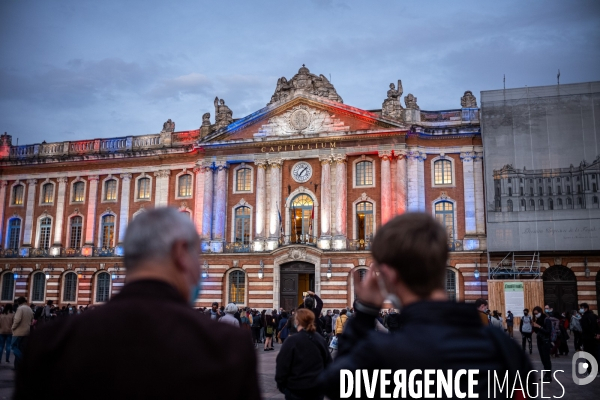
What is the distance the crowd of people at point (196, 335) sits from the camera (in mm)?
1964

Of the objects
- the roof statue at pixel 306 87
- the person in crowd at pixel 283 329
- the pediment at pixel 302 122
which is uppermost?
the roof statue at pixel 306 87

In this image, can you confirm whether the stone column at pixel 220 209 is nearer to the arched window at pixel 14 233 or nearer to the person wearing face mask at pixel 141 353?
the arched window at pixel 14 233

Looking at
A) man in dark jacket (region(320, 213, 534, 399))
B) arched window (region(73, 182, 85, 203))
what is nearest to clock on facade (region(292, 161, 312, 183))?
arched window (region(73, 182, 85, 203))

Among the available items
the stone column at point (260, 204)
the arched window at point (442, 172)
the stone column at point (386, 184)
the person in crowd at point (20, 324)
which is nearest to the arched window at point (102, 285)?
the stone column at point (260, 204)

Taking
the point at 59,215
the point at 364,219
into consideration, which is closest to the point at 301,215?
the point at 364,219

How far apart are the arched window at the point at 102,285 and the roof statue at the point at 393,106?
21.2 metres

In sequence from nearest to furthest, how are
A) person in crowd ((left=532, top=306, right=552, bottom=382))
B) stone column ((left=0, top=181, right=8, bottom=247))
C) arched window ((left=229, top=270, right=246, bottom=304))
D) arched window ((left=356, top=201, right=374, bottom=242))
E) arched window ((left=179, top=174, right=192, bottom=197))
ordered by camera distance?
person in crowd ((left=532, top=306, right=552, bottom=382)) < arched window ((left=356, top=201, right=374, bottom=242)) < arched window ((left=229, top=270, right=246, bottom=304)) < arched window ((left=179, top=174, right=192, bottom=197)) < stone column ((left=0, top=181, right=8, bottom=247))

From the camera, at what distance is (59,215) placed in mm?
40125

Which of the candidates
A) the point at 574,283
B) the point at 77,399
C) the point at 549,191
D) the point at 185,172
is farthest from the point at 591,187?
the point at 77,399

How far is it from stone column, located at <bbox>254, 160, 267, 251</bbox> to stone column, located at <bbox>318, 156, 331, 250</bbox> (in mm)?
3637

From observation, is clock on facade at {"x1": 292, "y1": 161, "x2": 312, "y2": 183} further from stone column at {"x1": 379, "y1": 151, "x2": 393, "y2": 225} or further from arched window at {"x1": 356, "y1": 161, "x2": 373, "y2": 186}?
stone column at {"x1": 379, "y1": 151, "x2": 393, "y2": 225}

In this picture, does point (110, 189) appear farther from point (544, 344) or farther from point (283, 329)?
point (544, 344)

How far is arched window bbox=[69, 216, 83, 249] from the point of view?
3966cm

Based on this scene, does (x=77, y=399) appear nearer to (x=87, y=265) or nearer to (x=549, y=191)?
(x=549, y=191)
